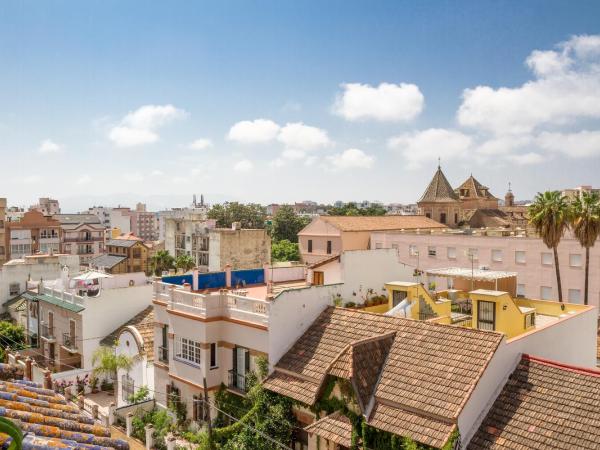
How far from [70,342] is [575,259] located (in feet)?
152

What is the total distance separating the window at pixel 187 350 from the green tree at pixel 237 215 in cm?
9103

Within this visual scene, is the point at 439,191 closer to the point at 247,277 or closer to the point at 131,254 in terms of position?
the point at 131,254

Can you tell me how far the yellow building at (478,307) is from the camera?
828 inches

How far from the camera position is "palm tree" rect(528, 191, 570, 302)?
42.5 meters

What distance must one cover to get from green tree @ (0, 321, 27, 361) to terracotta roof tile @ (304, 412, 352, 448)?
103 feet

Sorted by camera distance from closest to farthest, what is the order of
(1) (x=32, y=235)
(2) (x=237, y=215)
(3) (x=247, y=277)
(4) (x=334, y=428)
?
(4) (x=334, y=428)
(3) (x=247, y=277)
(1) (x=32, y=235)
(2) (x=237, y=215)

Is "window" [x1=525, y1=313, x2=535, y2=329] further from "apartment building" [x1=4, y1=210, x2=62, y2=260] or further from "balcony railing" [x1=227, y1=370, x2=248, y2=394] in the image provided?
"apartment building" [x1=4, y1=210, x2=62, y2=260]

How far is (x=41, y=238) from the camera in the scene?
311 feet

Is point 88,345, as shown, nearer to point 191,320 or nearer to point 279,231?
point 191,320

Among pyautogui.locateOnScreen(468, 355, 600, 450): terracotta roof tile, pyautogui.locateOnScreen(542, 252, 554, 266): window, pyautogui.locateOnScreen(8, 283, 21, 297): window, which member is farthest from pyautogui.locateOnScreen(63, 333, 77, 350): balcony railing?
pyautogui.locateOnScreen(542, 252, 554, 266): window

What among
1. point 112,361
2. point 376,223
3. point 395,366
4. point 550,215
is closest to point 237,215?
point 376,223

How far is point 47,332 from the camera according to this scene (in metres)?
38.8

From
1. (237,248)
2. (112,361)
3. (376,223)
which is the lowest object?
(112,361)

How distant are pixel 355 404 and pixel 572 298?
40690 millimetres
